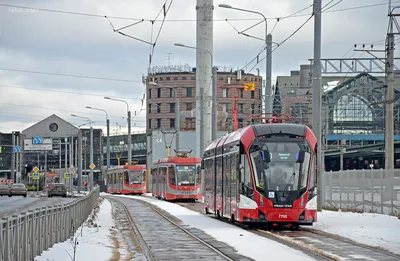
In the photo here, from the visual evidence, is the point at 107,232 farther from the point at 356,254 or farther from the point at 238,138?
the point at 356,254

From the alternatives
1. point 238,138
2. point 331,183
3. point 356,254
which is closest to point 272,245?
point 356,254

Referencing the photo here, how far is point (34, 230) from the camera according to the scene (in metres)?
15.2

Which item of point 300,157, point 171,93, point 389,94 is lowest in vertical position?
point 300,157

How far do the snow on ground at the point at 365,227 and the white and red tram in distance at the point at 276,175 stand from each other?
1.19 meters

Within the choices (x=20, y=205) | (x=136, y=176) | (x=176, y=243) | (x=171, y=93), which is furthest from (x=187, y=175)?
(x=171, y=93)

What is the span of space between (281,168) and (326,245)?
19.2 ft

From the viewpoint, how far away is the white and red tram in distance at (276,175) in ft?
79.1

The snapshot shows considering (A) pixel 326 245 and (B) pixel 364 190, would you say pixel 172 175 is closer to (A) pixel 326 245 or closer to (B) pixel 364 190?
(B) pixel 364 190

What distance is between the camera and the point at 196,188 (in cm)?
5259

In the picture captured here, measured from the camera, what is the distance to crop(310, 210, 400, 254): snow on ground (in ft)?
65.3

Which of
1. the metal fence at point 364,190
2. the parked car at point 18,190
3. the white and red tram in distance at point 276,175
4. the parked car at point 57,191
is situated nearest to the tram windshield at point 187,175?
the metal fence at point 364,190

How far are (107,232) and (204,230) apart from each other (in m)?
2.93

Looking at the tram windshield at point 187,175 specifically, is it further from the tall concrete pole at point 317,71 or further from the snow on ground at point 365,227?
the tall concrete pole at point 317,71

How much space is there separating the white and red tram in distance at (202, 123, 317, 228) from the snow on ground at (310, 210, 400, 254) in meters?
1.19
